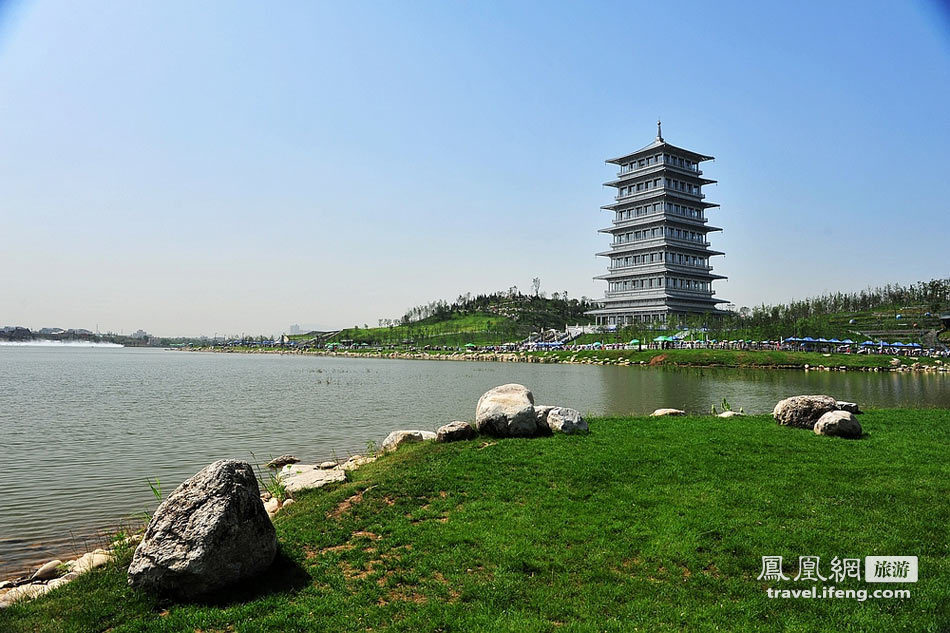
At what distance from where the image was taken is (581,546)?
28.2ft

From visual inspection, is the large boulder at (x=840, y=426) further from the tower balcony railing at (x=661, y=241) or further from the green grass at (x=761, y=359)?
the tower balcony railing at (x=661, y=241)

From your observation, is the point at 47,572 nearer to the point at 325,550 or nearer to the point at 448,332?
the point at 325,550

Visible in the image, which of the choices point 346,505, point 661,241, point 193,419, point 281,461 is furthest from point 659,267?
point 346,505

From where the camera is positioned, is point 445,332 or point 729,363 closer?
point 729,363

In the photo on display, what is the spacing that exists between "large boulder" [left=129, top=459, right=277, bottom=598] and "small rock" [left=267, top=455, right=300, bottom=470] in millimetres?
10490

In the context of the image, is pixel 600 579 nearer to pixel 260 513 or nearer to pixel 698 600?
pixel 698 600

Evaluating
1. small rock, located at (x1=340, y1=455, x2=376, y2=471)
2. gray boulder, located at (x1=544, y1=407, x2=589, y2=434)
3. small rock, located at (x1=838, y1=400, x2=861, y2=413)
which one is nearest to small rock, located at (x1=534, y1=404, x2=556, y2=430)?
gray boulder, located at (x1=544, y1=407, x2=589, y2=434)

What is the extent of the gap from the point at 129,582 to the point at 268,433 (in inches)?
674

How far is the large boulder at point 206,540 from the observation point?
7438mm

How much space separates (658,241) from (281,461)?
105 metres

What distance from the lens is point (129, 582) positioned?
7680 mm

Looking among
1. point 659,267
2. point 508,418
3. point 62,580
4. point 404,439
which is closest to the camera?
point 62,580

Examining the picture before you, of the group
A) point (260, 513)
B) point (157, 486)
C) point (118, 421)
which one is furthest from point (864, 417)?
point (118, 421)

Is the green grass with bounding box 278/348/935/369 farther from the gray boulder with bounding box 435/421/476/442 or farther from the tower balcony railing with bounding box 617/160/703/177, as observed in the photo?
the gray boulder with bounding box 435/421/476/442
